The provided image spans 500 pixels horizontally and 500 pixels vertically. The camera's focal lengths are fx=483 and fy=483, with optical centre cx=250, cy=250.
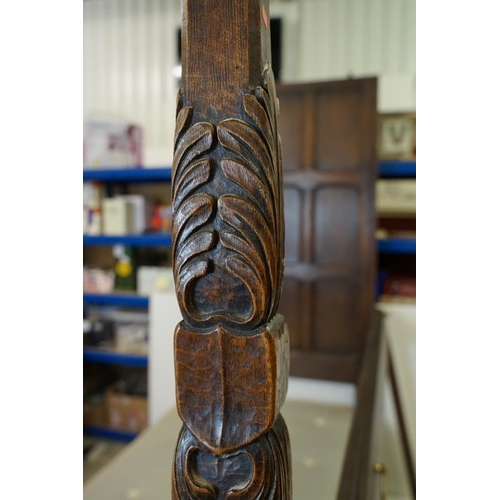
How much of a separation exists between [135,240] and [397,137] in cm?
181

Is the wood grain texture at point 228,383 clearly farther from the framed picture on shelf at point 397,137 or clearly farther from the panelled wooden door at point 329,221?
the framed picture on shelf at point 397,137

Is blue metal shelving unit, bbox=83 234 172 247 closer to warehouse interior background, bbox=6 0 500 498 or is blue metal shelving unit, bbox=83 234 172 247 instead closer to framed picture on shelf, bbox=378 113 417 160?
framed picture on shelf, bbox=378 113 417 160

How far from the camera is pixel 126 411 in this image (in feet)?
11.3

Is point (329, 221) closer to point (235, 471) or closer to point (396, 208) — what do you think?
point (396, 208)

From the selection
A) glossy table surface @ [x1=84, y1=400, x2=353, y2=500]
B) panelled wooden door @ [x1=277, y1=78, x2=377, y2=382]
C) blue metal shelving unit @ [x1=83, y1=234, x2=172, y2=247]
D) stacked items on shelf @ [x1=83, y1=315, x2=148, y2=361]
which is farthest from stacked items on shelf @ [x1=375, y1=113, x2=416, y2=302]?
stacked items on shelf @ [x1=83, y1=315, x2=148, y2=361]

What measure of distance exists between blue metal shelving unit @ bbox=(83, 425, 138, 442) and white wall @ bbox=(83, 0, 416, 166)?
1920 mm

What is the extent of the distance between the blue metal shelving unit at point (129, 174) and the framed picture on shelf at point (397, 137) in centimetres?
135

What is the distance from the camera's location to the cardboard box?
133 inches

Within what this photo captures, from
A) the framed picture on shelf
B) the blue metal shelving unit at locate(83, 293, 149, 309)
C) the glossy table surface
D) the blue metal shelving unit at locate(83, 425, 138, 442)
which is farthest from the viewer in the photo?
the blue metal shelving unit at locate(83, 425, 138, 442)

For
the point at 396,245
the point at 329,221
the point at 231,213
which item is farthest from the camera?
the point at 396,245

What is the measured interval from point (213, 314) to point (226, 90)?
0.17m

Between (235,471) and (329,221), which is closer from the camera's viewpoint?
(235,471)
